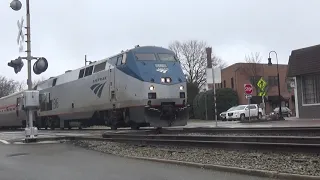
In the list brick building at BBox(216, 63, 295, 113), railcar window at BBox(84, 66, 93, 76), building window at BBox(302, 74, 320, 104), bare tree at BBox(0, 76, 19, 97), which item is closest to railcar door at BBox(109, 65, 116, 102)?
railcar window at BBox(84, 66, 93, 76)

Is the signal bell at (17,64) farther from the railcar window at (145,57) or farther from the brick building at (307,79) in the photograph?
the brick building at (307,79)

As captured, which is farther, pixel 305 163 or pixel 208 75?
pixel 208 75

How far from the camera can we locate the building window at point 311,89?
30688 mm

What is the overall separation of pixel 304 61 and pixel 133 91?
1792 cm

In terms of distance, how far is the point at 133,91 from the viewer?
62.8 feet

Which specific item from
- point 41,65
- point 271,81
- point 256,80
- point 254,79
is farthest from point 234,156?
point 271,81

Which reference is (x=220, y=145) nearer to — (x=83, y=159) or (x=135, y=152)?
(x=135, y=152)

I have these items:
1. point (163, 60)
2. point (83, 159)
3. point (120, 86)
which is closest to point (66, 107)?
point (120, 86)

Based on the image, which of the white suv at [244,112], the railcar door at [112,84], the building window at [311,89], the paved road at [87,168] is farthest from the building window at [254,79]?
the paved road at [87,168]

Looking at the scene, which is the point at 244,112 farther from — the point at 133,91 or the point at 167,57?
the point at 133,91

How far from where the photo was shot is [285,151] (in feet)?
31.9

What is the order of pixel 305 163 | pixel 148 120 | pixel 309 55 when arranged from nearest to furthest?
pixel 305 163 < pixel 148 120 < pixel 309 55

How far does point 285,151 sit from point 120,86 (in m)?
11.8

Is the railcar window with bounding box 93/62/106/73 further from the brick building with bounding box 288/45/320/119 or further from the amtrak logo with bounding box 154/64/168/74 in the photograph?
the brick building with bounding box 288/45/320/119
